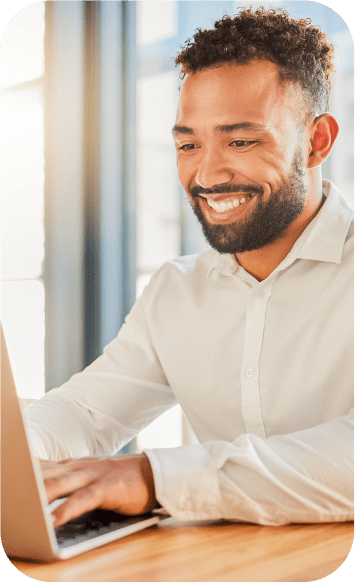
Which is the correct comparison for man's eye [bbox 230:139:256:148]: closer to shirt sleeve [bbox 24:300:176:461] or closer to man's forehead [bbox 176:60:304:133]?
man's forehead [bbox 176:60:304:133]

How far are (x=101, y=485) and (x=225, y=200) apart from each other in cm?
49

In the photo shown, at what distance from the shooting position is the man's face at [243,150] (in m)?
0.82

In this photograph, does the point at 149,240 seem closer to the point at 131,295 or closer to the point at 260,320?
the point at 131,295

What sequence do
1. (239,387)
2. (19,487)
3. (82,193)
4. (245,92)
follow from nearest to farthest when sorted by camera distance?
(19,487) → (245,92) → (239,387) → (82,193)

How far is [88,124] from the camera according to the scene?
1139 millimetres

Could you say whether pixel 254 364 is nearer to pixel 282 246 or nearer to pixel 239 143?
pixel 282 246

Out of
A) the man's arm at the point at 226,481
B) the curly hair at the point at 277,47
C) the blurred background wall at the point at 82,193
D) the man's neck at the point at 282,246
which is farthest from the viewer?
the blurred background wall at the point at 82,193

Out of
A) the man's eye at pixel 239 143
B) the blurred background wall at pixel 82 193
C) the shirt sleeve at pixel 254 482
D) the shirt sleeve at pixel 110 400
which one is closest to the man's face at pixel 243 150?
the man's eye at pixel 239 143

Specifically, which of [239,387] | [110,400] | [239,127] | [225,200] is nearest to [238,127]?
[239,127]

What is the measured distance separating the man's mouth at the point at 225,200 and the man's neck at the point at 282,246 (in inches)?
3.5

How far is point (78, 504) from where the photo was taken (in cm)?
57

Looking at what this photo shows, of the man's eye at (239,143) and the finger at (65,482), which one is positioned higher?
the man's eye at (239,143)

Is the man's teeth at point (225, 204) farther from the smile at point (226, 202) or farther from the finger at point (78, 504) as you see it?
the finger at point (78, 504)

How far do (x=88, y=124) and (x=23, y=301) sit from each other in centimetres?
39
